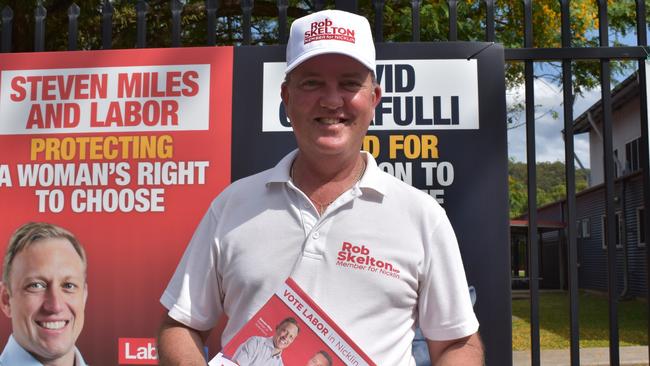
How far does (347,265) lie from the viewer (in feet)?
6.31

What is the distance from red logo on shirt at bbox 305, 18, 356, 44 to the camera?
191cm

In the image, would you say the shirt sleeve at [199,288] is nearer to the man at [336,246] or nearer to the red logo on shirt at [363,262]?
the man at [336,246]

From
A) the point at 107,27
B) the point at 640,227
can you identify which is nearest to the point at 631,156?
the point at 640,227

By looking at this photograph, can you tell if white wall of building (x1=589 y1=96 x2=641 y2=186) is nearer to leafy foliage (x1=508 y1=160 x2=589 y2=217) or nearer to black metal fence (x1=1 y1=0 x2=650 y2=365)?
leafy foliage (x1=508 y1=160 x2=589 y2=217)

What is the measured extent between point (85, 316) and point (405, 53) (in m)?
2.13

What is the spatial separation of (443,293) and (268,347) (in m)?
0.55

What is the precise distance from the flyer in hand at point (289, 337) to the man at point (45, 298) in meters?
1.69

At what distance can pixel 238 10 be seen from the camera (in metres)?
7.33

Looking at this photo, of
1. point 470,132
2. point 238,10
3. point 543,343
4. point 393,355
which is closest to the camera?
point 393,355

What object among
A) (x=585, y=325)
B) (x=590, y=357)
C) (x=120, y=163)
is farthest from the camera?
(x=585, y=325)

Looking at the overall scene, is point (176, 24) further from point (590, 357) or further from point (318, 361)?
point (590, 357)

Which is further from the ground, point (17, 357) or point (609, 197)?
point (609, 197)

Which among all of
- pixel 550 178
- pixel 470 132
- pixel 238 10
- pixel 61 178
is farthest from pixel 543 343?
pixel 550 178

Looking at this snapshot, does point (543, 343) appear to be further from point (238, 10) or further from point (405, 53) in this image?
point (405, 53)
